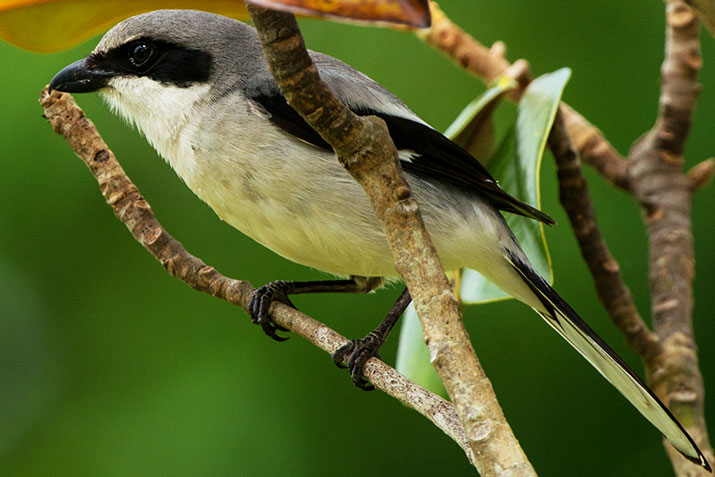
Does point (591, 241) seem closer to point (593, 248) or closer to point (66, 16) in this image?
point (593, 248)

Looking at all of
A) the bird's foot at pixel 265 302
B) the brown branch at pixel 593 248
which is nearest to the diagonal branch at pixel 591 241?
the brown branch at pixel 593 248

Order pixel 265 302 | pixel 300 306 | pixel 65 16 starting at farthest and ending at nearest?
pixel 300 306, pixel 265 302, pixel 65 16

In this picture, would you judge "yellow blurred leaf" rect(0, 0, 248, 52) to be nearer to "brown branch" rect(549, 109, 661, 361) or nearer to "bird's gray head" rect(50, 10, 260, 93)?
"bird's gray head" rect(50, 10, 260, 93)

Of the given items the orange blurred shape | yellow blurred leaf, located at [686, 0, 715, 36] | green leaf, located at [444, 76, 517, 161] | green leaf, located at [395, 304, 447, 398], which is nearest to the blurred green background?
green leaf, located at [395, 304, 447, 398]

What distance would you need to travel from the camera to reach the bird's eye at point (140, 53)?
6.81 feet

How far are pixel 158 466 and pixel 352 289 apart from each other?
142 centimetres

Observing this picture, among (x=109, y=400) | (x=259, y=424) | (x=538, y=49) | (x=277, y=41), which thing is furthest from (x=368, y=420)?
(x=277, y=41)

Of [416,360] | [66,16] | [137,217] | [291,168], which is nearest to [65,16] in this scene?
[66,16]

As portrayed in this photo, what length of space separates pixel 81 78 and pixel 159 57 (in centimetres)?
19

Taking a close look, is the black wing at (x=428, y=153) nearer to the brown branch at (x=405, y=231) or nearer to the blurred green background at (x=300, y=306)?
the brown branch at (x=405, y=231)

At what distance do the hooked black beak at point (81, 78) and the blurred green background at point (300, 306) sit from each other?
1.11 m

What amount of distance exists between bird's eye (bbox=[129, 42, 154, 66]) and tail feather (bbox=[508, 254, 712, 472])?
1.01 meters

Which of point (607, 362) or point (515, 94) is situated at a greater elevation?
→ point (515, 94)

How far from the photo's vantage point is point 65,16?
1.80 m
